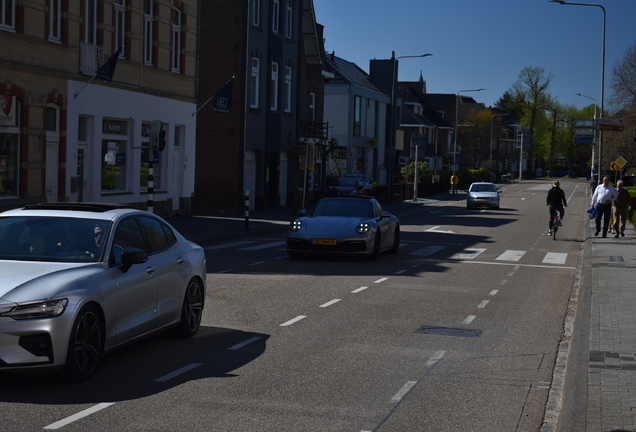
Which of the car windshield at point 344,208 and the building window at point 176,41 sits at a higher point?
the building window at point 176,41

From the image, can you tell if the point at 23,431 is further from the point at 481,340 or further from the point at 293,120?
the point at 293,120

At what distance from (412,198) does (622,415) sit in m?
55.0

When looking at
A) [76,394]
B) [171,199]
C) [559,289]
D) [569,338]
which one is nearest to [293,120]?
[171,199]

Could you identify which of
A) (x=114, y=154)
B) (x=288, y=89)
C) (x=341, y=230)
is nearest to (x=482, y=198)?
(x=288, y=89)

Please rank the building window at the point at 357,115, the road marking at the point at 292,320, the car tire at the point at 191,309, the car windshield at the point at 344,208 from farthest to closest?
1. the building window at the point at 357,115
2. the car windshield at the point at 344,208
3. the road marking at the point at 292,320
4. the car tire at the point at 191,309

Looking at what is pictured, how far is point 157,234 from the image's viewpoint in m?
8.77

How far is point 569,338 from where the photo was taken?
10125 millimetres

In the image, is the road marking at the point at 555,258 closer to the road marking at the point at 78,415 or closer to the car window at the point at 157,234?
the car window at the point at 157,234

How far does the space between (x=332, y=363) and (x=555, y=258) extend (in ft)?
45.8

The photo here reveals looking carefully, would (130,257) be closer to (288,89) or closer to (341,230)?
(341,230)

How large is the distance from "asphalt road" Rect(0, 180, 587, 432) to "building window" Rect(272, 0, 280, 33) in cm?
2498

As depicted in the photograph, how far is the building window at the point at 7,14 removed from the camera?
66.9 ft

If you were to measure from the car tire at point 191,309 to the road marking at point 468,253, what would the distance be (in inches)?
449

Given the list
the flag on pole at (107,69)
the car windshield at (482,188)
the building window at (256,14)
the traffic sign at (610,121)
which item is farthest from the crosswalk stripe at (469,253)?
the car windshield at (482,188)
